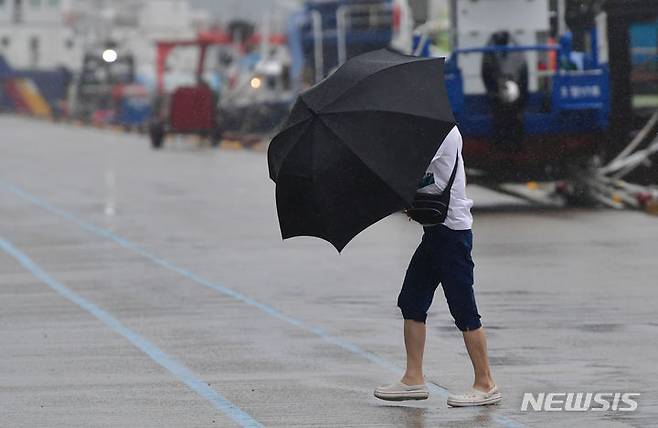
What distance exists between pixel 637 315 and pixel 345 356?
2936 millimetres

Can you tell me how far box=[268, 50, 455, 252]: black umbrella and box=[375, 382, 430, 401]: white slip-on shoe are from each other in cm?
88

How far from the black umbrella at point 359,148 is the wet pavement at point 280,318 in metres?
1.03

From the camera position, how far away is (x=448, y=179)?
9570 millimetres

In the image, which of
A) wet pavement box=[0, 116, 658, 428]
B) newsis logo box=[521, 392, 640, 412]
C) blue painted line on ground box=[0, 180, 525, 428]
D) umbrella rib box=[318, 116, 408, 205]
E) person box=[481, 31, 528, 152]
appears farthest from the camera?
person box=[481, 31, 528, 152]

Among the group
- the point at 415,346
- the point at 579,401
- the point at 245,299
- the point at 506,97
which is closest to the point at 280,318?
the point at 245,299

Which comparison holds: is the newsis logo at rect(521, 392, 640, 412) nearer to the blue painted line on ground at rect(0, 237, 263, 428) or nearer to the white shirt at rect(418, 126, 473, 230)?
the white shirt at rect(418, 126, 473, 230)

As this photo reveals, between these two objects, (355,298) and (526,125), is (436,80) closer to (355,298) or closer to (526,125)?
(355,298)

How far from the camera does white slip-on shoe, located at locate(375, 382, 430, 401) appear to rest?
980 centimetres

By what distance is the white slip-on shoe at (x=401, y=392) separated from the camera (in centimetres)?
980

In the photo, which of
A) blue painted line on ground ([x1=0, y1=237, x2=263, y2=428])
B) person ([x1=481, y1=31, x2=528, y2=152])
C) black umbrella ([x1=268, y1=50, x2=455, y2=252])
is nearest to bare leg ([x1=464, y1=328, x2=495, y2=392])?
black umbrella ([x1=268, y1=50, x2=455, y2=252])

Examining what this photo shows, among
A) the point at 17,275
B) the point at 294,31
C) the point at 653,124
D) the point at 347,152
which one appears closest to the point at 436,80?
the point at 347,152

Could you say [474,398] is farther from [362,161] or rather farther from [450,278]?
[362,161]

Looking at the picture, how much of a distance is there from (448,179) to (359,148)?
52cm

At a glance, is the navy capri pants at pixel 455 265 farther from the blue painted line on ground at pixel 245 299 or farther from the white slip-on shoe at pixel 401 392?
the blue painted line on ground at pixel 245 299
